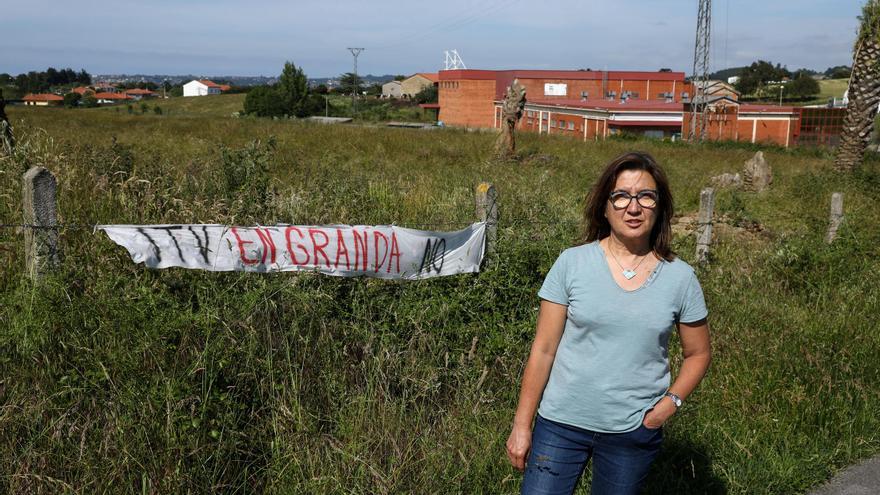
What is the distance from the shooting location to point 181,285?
5.03 meters

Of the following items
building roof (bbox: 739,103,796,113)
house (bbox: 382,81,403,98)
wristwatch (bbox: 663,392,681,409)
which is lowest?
wristwatch (bbox: 663,392,681,409)

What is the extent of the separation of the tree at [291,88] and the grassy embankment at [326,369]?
79539mm

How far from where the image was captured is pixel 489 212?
19.4 ft

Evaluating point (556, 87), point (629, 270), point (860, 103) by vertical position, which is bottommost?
point (629, 270)

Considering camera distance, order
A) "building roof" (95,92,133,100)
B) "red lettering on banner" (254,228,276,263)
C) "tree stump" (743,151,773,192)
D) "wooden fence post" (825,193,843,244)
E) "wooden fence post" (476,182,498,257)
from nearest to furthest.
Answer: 1. "red lettering on banner" (254,228,276,263)
2. "wooden fence post" (476,182,498,257)
3. "wooden fence post" (825,193,843,244)
4. "tree stump" (743,151,773,192)
5. "building roof" (95,92,133,100)

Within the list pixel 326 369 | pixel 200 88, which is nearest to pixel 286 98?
pixel 326 369

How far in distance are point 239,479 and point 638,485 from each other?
1.99m

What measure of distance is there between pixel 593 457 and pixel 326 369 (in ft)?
6.73

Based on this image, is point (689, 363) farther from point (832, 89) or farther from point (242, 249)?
point (832, 89)

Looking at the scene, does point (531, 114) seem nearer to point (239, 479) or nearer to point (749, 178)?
point (749, 178)

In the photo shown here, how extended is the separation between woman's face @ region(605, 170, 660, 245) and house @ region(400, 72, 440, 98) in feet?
397

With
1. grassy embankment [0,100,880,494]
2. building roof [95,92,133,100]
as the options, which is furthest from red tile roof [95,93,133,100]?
grassy embankment [0,100,880,494]

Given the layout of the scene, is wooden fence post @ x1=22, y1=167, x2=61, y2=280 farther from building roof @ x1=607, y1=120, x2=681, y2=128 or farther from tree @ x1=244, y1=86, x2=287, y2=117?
tree @ x1=244, y1=86, x2=287, y2=117

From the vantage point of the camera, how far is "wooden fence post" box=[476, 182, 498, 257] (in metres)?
5.85
